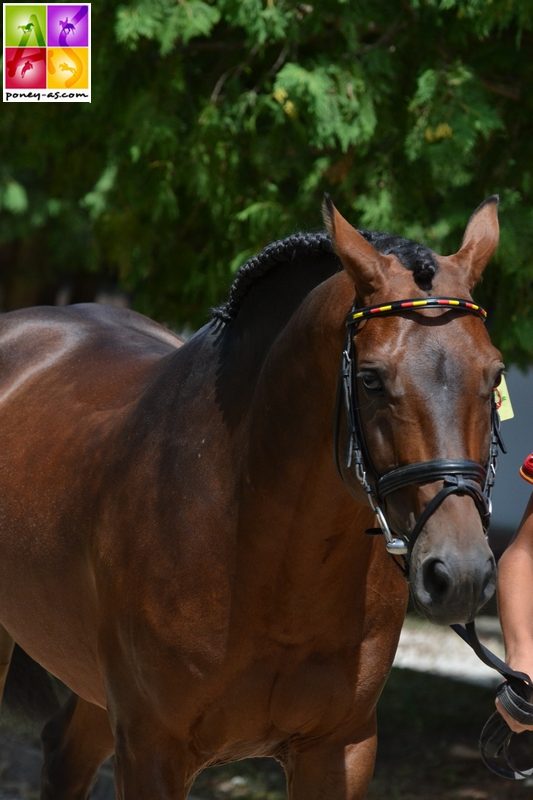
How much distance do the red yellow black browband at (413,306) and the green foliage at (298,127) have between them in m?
1.96

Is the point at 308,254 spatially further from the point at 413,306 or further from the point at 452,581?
the point at 452,581

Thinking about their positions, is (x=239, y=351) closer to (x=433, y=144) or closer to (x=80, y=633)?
(x=80, y=633)

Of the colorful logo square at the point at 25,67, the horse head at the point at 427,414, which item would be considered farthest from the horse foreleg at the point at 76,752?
the colorful logo square at the point at 25,67

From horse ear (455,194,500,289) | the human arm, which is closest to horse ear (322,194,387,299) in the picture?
horse ear (455,194,500,289)

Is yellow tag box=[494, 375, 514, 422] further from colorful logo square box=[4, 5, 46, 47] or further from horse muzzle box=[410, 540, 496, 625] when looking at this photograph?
colorful logo square box=[4, 5, 46, 47]

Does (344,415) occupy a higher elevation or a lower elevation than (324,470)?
higher

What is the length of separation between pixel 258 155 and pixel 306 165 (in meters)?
0.19

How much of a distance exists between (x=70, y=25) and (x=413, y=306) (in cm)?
314

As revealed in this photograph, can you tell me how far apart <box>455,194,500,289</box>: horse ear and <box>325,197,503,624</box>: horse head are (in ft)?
0.33

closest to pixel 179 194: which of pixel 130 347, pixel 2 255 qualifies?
pixel 130 347

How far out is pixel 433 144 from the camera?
4.38m

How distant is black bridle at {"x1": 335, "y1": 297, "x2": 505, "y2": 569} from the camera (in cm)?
213

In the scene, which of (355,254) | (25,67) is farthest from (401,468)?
(25,67)

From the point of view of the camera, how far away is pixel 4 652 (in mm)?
4270
